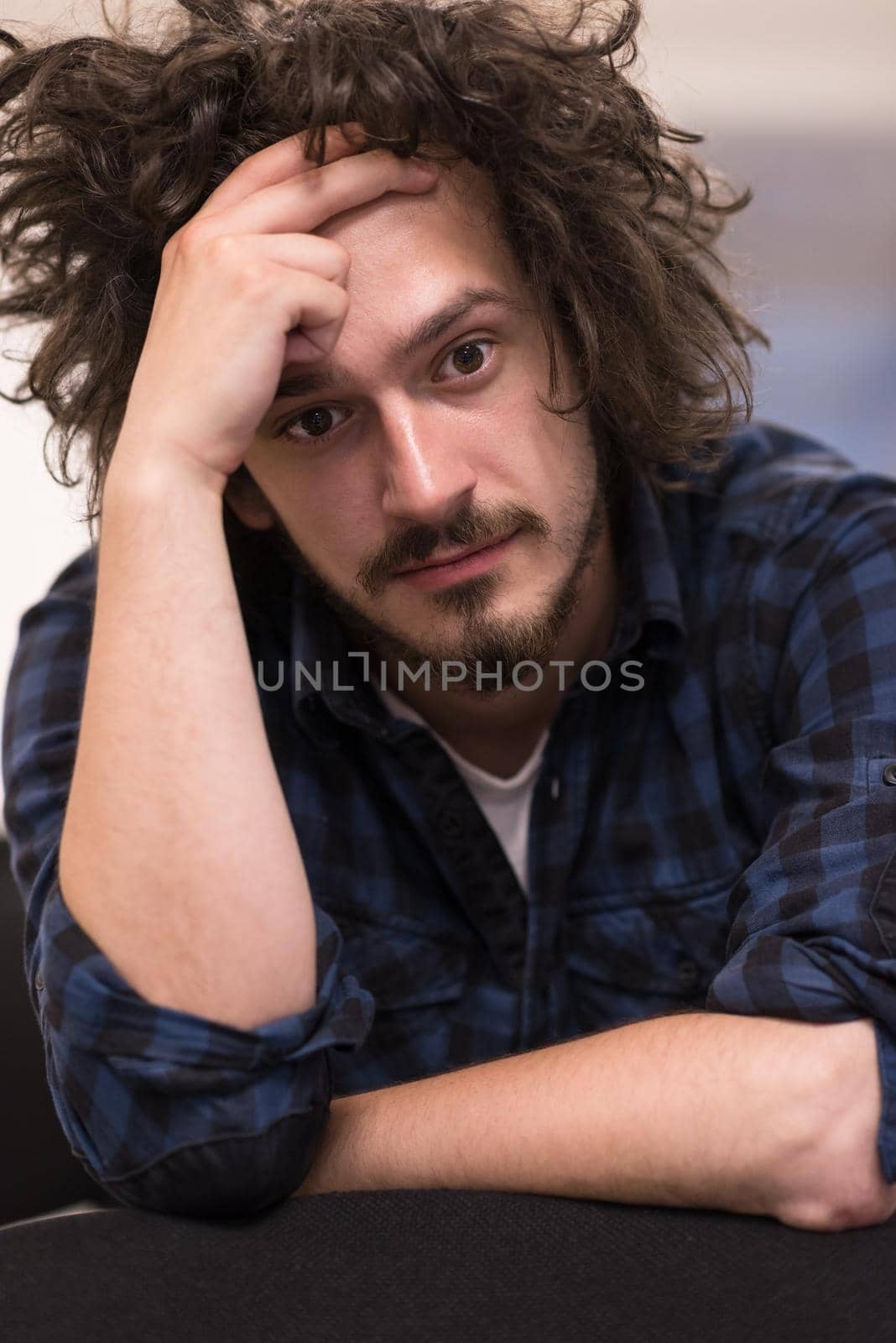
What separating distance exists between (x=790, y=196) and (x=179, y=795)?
89.9 inches

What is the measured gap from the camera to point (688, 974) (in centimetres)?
134

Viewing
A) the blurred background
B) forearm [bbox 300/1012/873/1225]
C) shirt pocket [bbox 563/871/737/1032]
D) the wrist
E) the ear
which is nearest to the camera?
forearm [bbox 300/1012/873/1225]

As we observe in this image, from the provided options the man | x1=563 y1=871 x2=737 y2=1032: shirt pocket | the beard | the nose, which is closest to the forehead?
the man

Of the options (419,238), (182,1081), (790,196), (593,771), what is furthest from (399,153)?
(790,196)

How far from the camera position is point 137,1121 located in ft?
3.13

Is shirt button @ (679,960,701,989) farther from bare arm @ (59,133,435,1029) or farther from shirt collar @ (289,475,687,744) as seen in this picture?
bare arm @ (59,133,435,1029)

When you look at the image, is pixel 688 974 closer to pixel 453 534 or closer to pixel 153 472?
pixel 453 534

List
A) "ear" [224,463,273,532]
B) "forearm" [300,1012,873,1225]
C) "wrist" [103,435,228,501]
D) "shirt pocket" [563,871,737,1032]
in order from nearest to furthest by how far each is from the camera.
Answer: "forearm" [300,1012,873,1225] < "wrist" [103,435,228,501] < "shirt pocket" [563,871,737,1032] < "ear" [224,463,273,532]

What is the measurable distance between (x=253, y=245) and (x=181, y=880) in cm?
55

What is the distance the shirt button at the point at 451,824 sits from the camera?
1.37 m

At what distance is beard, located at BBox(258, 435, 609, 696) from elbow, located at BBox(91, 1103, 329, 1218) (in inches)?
18.5

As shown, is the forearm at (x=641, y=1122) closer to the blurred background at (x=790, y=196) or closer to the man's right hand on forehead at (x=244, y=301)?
the man's right hand on forehead at (x=244, y=301)

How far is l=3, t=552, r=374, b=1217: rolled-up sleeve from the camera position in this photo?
3.05ft

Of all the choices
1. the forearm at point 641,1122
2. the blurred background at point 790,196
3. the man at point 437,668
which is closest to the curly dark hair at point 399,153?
the man at point 437,668
